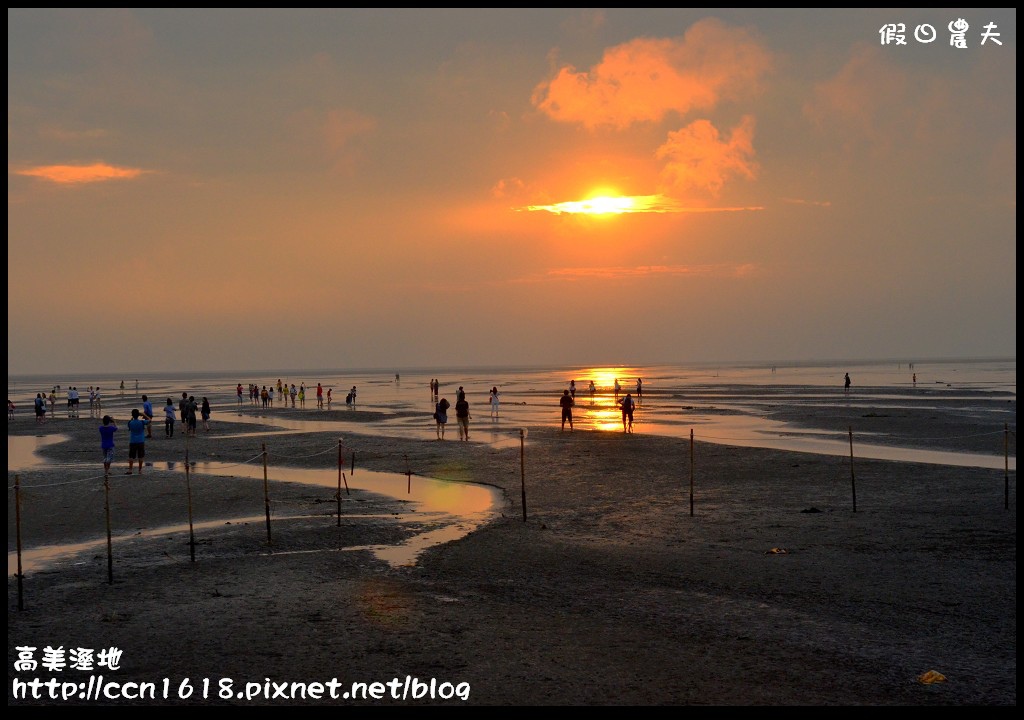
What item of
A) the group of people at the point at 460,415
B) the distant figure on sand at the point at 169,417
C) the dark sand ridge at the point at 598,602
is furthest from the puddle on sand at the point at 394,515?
the distant figure on sand at the point at 169,417

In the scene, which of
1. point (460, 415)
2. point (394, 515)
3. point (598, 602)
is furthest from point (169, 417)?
point (598, 602)

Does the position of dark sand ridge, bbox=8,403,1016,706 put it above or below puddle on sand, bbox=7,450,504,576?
above

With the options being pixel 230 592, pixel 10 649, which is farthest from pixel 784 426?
pixel 10 649

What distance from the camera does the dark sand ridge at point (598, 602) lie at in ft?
32.7

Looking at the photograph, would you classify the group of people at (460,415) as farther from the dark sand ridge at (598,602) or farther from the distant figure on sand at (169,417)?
the dark sand ridge at (598,602)

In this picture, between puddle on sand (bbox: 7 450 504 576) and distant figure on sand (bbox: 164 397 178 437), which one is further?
distant figure on sand (bbox: 164 397 178 437)

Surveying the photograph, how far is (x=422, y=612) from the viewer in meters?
12.6

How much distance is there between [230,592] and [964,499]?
16.9 metres

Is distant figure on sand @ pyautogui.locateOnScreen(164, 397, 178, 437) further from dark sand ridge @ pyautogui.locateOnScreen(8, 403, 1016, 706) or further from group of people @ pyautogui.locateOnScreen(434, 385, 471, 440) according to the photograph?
dark sand ridge @ pyautogui.locateOnScreen(8, 403, 1016, 706)

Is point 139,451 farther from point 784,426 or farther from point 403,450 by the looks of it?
point 784,426

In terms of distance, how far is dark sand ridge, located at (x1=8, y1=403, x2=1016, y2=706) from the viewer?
32.7 ft

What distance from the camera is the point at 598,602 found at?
12992mm

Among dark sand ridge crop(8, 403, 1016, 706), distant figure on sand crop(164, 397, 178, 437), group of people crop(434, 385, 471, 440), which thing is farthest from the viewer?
distant figure on sand crop(164, 397, 178, 437)

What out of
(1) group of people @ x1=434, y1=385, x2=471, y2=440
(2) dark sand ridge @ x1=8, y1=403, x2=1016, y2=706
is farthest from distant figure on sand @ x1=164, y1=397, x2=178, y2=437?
(2) dark sand ridge @ x1=8, y1=403, x2=1016, y2=706
